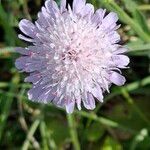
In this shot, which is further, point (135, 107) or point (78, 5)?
point (135, 107)

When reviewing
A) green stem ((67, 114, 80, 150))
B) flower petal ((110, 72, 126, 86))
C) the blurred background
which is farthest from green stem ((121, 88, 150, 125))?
flower petal ((110, 72, 126, 86))

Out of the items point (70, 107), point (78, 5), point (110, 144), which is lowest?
point (110, 144)

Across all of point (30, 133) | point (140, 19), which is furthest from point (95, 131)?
point (140, 19)

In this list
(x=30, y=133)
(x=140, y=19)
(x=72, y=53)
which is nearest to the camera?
(x=72, y=53)

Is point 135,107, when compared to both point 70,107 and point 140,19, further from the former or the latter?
point 70,107

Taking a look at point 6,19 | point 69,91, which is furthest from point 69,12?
point 6,19

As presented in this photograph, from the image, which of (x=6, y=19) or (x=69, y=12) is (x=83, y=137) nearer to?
(x=6, y=19)

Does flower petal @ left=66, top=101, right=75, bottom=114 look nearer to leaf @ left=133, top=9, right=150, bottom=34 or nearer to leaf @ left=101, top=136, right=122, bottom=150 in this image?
leaf @ left=133, top=9, right=150, bottom=34
